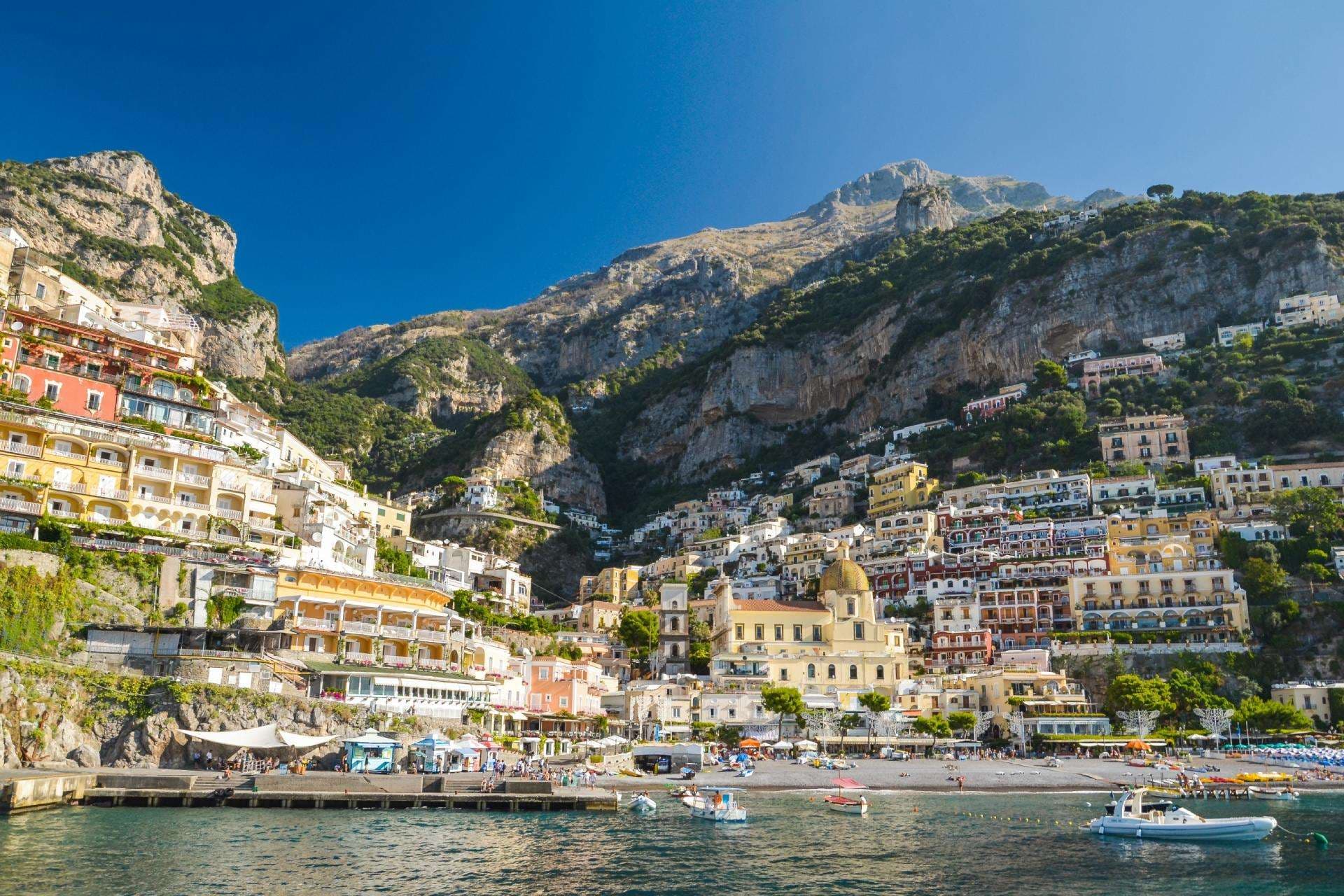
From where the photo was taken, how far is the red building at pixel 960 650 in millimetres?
78000

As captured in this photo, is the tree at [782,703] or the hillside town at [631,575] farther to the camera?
the tree at [782,703]

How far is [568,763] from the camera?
5466 cm

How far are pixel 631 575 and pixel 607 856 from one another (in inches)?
3033

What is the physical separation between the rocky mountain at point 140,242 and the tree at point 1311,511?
119052 mm

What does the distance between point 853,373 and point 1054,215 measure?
148 ft

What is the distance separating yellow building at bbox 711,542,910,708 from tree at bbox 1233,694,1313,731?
22143 millimetres

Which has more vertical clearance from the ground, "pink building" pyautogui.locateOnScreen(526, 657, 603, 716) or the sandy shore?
"pink building" pyautogui.locateOnScreen(526, 657, 603, 716)

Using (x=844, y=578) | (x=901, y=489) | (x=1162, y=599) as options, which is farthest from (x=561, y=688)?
(x=901, y=489)

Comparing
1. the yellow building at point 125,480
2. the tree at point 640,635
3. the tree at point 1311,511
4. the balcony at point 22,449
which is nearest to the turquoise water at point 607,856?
the yellow building at point 125,480

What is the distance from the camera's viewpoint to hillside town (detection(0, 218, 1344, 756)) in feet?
165

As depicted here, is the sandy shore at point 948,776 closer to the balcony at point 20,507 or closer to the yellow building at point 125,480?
the yellow building at point 125,480

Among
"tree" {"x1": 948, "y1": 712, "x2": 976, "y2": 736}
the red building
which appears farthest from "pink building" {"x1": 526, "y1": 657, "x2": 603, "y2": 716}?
the red building

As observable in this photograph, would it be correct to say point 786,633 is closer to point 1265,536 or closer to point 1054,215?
point 1265,536

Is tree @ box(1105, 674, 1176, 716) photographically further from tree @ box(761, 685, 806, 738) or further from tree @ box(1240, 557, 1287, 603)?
tree @ box(761, 685, 806, 738)
